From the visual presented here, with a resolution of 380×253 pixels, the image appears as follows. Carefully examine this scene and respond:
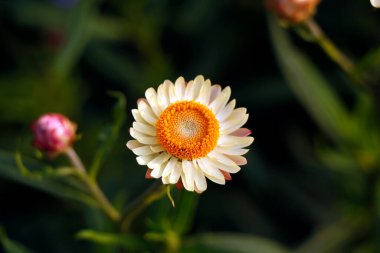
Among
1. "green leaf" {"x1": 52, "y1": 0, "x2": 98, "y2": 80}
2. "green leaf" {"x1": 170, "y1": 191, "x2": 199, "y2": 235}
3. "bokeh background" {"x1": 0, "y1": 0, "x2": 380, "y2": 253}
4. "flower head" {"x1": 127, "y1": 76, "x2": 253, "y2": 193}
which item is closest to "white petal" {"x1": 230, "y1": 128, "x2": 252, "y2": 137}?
"flower head" {"x1": 127, "y1": 76, "x2": 253, "y2": 193}

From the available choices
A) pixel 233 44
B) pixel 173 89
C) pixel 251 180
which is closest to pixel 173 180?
pixel 173 89

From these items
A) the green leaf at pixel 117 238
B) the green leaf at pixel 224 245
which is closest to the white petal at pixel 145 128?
the green leaf at pixel 117 238

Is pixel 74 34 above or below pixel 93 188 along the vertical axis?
above

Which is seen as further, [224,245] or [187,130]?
[224,245]

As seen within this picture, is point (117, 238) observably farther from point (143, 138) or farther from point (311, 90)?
point (311, 90)

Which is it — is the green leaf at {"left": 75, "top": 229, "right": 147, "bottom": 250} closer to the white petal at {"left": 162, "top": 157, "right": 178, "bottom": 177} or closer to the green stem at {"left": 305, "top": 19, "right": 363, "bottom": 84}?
the white petal at {"left": 162, "top": 157, "right": 178, "bottom": 177}

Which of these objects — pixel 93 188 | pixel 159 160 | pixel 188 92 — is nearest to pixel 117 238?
pixel 93 188

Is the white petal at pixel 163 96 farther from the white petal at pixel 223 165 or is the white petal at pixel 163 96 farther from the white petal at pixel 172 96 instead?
the white petal at pixel 223 165
